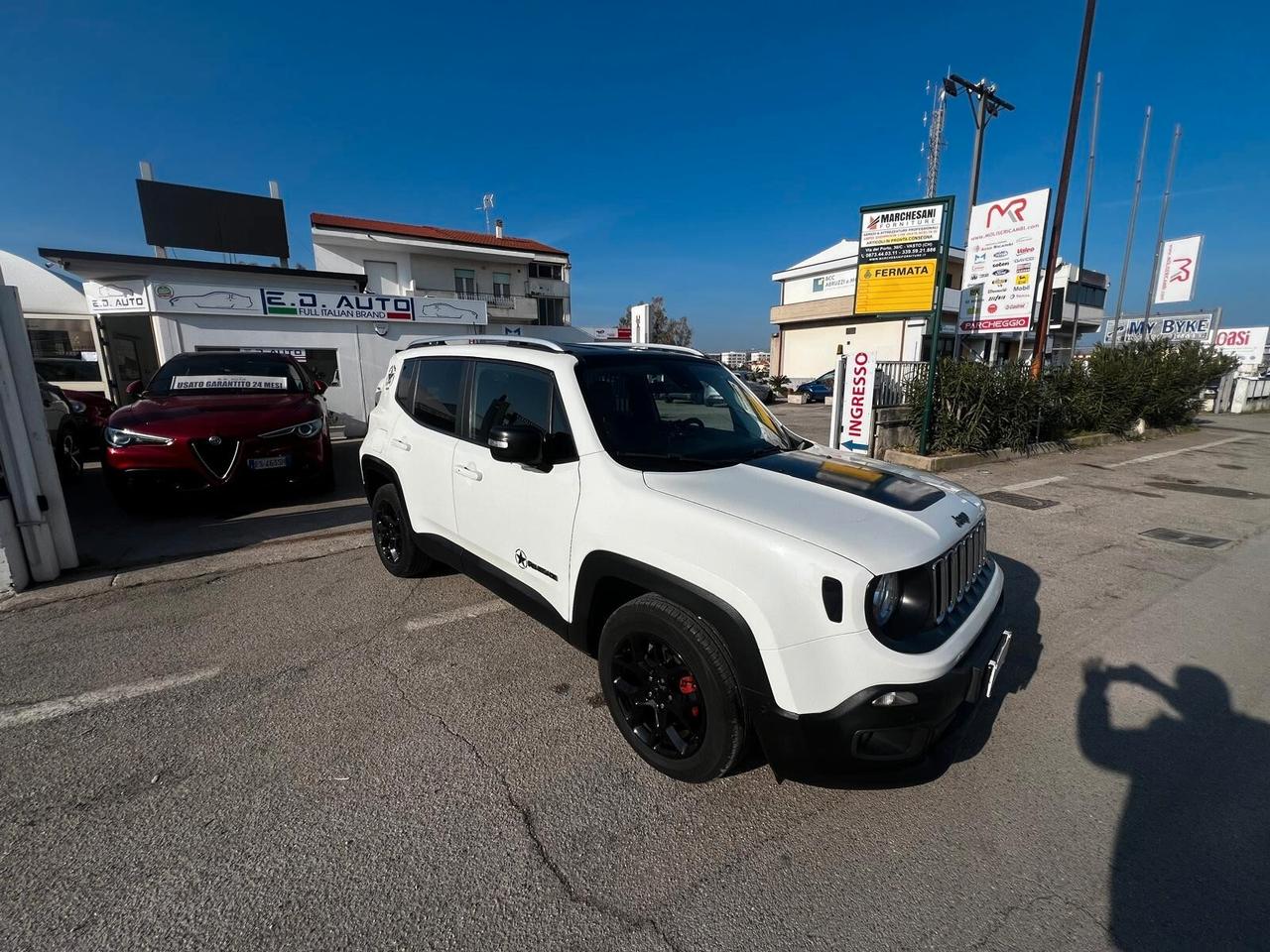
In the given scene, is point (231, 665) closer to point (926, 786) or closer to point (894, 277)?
point (926, 786)

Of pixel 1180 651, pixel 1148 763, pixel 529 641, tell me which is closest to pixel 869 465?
pixel 1148 763

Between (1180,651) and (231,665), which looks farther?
(1180,651)

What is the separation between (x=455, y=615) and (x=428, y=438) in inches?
48.4

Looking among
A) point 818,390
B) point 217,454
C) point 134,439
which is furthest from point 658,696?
point 818,390

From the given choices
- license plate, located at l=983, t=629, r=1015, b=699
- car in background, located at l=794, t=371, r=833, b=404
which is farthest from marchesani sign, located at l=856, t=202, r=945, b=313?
car in background, located at l=794, t=371, r=833, b=404

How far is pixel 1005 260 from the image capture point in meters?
12.4

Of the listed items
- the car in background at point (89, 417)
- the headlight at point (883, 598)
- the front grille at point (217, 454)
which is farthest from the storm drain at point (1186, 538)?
the car in background at point (89, 417)

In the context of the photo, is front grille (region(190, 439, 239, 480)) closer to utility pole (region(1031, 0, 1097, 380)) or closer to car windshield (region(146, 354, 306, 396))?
car windshield (region(146, 354, 306, 396))

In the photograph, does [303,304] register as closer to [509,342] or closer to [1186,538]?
[509,342]

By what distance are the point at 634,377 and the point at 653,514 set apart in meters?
1.06

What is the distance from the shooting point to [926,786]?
2.40 m

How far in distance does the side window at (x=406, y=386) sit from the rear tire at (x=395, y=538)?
640mm

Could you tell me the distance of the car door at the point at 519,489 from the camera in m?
2.67

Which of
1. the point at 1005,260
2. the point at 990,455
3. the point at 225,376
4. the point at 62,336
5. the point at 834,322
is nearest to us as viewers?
the point at 225,376
